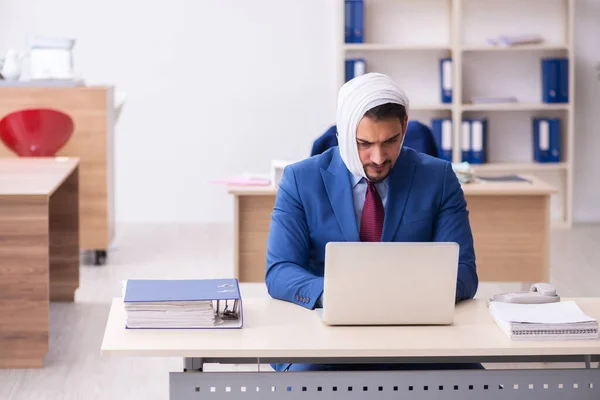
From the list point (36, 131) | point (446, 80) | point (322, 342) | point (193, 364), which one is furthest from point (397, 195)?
point (446, 80)

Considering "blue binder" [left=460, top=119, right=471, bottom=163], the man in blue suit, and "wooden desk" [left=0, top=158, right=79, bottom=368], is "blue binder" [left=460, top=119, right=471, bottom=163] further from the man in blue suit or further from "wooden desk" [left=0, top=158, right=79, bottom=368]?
the man in blue suit

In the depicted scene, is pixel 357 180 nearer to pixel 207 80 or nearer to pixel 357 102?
pixel 357 102

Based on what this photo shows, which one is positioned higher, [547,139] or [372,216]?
[547,139]

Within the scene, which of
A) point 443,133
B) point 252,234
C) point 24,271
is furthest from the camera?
point 443,133

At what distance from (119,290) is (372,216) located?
287 cm

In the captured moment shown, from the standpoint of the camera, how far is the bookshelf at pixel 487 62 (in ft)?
24.0

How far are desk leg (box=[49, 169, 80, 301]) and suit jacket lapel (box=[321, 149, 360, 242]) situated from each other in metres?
2.63

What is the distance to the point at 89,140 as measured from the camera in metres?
5.88

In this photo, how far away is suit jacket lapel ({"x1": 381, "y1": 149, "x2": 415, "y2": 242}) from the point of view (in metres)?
2.73

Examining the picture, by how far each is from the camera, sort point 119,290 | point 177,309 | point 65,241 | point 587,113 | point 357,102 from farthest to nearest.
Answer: point 587,113
point 119,290
point 65,241
point 357,102
point 177,309

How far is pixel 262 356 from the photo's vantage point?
2145 mm

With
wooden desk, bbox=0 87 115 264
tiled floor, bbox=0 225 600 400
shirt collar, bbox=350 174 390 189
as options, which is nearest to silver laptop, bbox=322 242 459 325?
shirt collar, bbox=350 174 390 189

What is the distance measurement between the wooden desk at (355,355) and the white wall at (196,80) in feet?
16.8

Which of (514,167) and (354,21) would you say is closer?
(354,21)
